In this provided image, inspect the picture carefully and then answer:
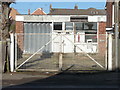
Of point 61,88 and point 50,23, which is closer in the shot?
point 61,88

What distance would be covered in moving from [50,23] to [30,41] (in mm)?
10611

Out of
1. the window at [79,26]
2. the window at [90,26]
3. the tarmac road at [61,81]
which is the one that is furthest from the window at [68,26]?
the tarmac road at [61,81]

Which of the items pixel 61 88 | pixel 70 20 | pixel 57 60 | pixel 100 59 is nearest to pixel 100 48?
pixel 100 59

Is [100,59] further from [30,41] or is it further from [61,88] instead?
[61,88]

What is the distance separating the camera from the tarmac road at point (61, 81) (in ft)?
27.1

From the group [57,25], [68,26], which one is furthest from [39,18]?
[68,26]

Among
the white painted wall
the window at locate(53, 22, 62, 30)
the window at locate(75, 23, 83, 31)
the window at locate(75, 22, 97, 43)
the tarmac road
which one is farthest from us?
the window at locate(75, 23, 83, 31)

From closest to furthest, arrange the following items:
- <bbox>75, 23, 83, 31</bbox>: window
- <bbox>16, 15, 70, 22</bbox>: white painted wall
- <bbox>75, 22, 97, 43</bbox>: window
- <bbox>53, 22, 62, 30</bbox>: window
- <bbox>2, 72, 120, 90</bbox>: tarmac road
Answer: <bbox>2, 72, 120, 90</bbox>: tarmac road, <bbox>16, 15, 70, 22</bbox>: white painted wall, <bbox>53, 22, 62, 30</bbox>: window, <bbox>75, 22, 97, 43</bbox>: window, <bbox>75, 23, 83, 31</bbox>: window

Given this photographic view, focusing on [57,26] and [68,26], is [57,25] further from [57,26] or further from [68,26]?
[68,26]

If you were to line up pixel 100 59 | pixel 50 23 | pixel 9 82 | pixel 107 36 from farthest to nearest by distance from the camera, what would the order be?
pixel 50 23, pixel 100 59, pixel 107 36, pixel 9 82

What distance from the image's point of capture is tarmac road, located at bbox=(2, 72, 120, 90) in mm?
8266

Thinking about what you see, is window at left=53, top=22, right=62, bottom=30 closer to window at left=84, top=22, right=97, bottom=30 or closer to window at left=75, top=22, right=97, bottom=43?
window at left=75, top=22, right=97, bottom=43

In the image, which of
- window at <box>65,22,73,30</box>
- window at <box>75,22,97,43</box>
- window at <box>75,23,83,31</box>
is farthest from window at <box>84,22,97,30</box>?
window at <box>65,22,73,30</box>

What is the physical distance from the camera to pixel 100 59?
40.5ft
